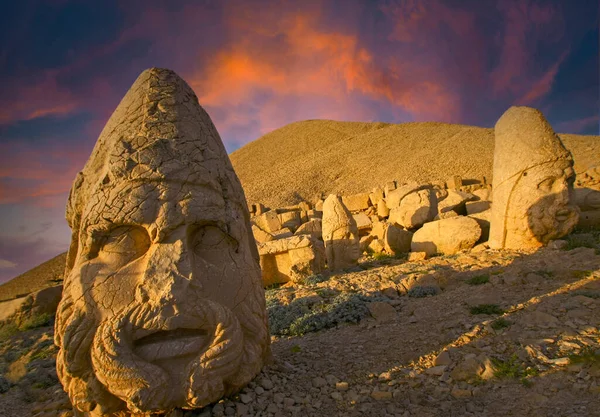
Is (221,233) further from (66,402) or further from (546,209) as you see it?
(546,209)

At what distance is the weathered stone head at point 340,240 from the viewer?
9602 millimetres

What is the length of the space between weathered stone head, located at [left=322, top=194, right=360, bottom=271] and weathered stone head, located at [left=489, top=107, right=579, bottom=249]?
321cm

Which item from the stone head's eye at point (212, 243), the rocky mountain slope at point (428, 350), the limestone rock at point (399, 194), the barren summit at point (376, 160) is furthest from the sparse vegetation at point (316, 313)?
the barren summit at point (376, 160)


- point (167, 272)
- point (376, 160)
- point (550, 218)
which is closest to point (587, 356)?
point (167, 272)

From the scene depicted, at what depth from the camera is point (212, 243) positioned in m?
3.03

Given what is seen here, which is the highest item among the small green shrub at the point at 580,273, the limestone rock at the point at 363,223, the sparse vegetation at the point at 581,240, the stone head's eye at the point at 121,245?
the stone head's eye at the point at 121,245

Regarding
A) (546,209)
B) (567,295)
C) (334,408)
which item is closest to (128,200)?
(334,408)

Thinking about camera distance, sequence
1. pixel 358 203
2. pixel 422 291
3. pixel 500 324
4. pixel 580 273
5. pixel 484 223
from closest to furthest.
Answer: pixel 500 324 < pixel 580 273 < pixel 422 291 < pixel 484 223 < pixel 358 203

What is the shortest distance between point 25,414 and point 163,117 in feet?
10.9

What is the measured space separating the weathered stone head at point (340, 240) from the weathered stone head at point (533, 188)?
126 inches

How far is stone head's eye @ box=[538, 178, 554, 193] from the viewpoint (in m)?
7.53

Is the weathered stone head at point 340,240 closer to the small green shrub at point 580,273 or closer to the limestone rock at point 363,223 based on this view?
the limestone rock at point 363,223

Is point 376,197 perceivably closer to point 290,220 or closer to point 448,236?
point 290,220

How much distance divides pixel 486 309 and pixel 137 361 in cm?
395
